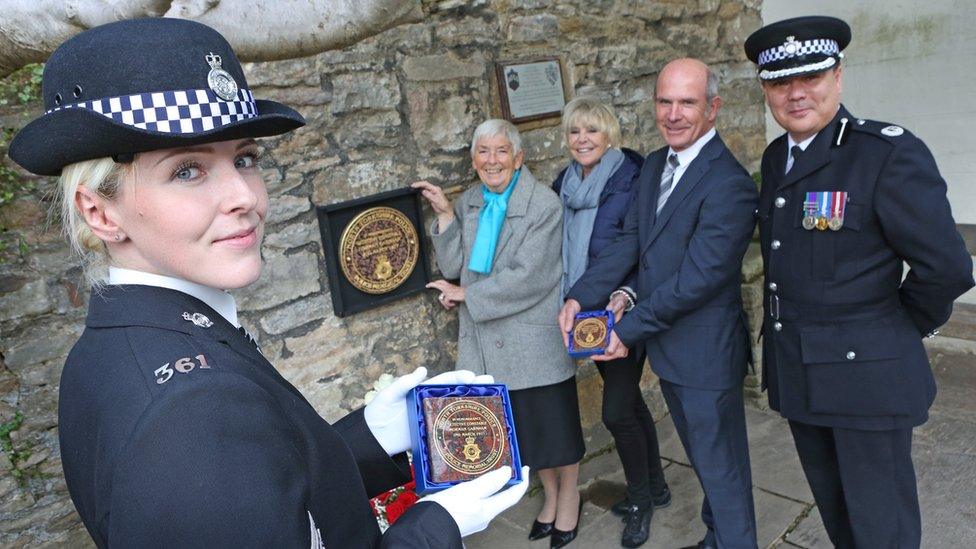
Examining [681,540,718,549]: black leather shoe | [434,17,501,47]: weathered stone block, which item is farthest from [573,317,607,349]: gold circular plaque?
[434,17,501,47]: weathered stone block

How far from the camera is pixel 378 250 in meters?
2.94

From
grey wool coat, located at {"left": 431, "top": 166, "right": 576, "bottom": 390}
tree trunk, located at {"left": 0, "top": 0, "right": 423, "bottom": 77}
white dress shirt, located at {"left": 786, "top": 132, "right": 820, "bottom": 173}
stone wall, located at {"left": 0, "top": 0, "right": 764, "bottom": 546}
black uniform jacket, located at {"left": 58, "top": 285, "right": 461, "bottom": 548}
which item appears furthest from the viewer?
grey wool coat, located at {"left": 431, "top": 166, "right": 576, "bottom": 390}

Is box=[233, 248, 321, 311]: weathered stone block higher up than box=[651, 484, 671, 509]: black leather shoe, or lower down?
higher up

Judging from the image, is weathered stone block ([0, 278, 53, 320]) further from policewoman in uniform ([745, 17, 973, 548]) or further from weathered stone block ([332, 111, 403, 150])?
policewoman in uniform ([745, 17, 973, 548])

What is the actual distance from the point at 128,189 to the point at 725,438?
7.62ft

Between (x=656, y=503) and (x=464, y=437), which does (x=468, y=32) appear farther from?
(x=656, y=503)

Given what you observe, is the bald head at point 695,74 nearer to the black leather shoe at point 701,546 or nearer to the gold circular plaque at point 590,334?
the gold circular plaque at point 590,334

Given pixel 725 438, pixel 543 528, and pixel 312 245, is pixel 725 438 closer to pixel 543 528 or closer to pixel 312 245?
pixel 543 528

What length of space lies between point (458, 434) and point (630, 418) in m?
1.68

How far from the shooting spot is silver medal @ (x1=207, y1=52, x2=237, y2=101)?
977mm

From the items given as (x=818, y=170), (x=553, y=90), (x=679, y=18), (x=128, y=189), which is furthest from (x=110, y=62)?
(x=679, y=18)

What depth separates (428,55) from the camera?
121 inches

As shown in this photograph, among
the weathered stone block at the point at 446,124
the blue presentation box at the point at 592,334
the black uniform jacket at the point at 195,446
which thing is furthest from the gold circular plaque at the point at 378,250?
the black uniform jacket at the point at 195,446

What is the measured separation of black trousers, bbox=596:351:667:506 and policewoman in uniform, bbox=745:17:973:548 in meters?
0.80
